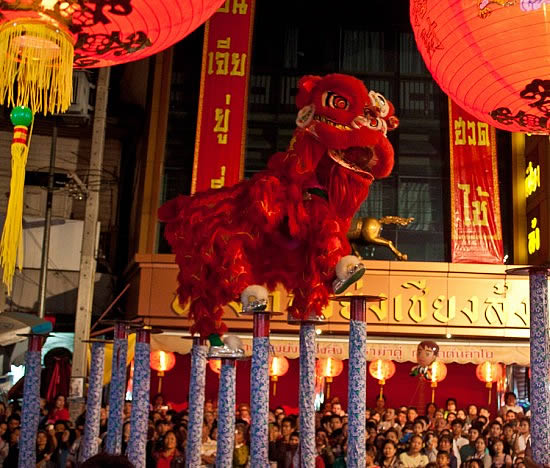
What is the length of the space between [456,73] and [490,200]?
794 centimetres

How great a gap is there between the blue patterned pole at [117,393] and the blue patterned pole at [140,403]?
0.83ft

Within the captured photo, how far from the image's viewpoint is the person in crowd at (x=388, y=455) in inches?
285

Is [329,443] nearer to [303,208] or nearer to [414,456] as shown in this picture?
[414,456]

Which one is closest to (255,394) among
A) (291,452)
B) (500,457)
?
(291,452)

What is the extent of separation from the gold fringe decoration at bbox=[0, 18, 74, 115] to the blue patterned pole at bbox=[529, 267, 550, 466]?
2.64m

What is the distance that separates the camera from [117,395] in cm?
755

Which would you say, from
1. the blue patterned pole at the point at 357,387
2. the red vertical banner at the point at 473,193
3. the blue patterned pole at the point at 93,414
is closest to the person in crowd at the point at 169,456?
the blue patterned pole at the point at 93,414

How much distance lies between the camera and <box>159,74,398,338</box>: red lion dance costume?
5676 mm

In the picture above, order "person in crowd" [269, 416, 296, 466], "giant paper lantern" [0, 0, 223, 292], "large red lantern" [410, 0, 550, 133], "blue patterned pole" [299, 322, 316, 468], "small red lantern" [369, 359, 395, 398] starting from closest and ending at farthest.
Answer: "giant paper lantern" [0, 0, 223, 292], "large red lantern" [410, 0, 550, 133], "blue patterned pole" [299, 322, 316, 468], "person in crowd" [269, 416, 296, 466], "small red lantern" [369, 359, 395, 398]

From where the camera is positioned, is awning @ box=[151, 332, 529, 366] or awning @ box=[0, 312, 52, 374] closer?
awning @ box=[0, 312, 52, 374]

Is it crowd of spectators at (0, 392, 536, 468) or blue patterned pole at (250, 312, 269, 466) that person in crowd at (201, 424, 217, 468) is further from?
blue patterned pole at (250, 312, 269, 466)

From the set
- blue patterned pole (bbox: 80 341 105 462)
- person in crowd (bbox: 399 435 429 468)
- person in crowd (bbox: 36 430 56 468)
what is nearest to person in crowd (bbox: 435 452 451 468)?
person in crowd (bbox: 399 435 429 468)

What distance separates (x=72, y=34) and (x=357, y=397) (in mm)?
2973

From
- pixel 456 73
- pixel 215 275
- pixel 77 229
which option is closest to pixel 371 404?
pixel 77 229
